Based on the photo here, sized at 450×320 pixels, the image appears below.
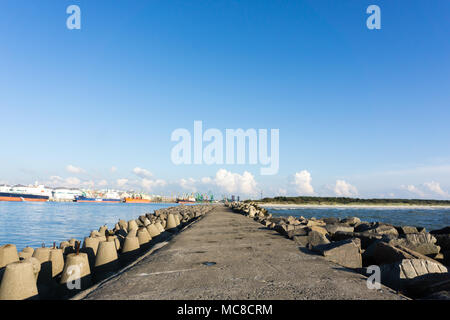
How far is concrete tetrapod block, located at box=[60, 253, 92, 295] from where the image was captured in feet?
13.6

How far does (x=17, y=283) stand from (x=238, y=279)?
2557 mm

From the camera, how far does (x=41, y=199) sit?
4016 inches

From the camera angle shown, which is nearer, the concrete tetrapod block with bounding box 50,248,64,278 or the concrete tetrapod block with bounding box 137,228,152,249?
the concrete tetrapod block with bounding box 50,248,64,278

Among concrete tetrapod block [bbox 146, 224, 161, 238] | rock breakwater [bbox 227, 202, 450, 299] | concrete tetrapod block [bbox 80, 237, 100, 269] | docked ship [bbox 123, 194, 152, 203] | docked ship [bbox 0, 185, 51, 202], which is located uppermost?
rock breakwater [bbox 227, 202, 450, 299]

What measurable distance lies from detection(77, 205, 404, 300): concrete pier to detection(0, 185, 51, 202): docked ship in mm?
112222

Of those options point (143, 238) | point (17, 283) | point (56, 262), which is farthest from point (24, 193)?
point (17, 283)

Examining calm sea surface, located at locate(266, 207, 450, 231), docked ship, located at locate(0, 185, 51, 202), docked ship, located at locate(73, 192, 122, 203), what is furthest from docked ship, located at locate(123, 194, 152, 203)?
calm sea surface, located at locate(266, 207, 450, 231)

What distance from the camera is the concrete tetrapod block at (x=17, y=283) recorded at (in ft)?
10.3

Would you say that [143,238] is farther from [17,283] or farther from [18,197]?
[18,197]

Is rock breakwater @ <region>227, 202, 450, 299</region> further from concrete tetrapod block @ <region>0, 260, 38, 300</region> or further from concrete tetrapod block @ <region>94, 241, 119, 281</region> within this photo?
concrete tetrapod block @ <region>0, 260, 38, 300</region>
